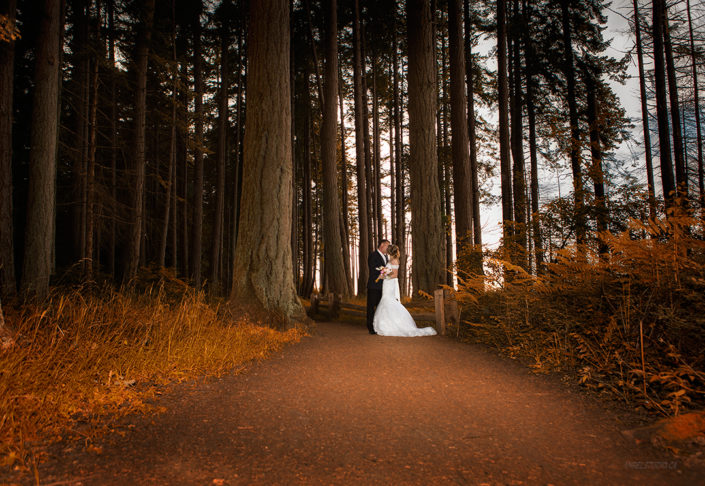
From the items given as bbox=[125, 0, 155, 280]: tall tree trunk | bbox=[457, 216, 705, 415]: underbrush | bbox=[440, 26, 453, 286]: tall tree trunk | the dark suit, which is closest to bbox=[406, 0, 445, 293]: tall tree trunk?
the dark suit

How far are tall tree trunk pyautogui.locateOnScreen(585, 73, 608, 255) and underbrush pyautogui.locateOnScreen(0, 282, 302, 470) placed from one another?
5657 millimetres

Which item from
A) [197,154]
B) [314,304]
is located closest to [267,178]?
[314,304]

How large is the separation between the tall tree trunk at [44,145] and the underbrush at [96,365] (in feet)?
14.8

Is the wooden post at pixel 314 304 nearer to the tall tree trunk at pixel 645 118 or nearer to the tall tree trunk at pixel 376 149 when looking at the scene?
the tall tree trunk at pixel 376 149

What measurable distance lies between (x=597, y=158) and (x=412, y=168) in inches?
213

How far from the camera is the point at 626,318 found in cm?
415

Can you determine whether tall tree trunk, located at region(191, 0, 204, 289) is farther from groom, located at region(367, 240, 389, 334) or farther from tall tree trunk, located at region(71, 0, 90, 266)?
groom, located at region(367, 240, 389, 334)

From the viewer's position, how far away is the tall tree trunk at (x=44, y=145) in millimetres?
8906

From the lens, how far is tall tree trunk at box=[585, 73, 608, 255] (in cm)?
870

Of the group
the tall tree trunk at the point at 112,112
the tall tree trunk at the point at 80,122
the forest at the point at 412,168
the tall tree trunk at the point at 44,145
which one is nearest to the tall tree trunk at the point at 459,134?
the forest at the point at 412,168

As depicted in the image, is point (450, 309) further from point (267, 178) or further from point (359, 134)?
point (359, 134)

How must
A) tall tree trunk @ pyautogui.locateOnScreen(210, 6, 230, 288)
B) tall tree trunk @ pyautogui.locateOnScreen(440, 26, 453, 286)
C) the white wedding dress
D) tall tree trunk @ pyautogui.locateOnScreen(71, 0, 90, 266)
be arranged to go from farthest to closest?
tall tree trunk @ pyautogui.locateOnScreen(440, 26, 453, 286) < tall tree trunk @ pyautogui.locateOnScreen(210, 6, 230, 288) < tall tree trunk @ pyautogui.locateOnScreen(71, 0, 90, 266) < the white wedding dress

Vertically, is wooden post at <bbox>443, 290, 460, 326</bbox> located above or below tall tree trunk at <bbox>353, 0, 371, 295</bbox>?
below

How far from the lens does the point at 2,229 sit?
8.46m
